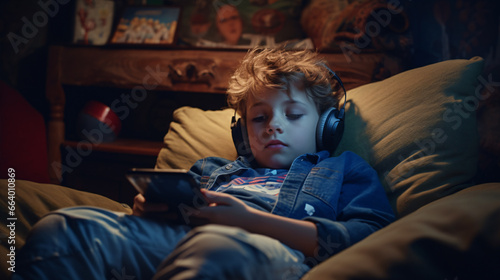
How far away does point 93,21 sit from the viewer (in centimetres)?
196

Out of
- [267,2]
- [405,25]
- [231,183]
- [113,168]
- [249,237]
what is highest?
[267,2]

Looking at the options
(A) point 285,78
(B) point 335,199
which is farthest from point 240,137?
(B) point 335,199

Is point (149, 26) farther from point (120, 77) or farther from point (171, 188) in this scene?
point (171, 188)

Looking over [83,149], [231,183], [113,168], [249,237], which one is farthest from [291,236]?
[83,149]

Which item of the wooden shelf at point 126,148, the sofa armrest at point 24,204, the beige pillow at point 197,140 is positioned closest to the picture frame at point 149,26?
the wooden shelf at point 126,148

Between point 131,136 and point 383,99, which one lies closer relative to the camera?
point 383,99

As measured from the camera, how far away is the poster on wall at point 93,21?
193cm

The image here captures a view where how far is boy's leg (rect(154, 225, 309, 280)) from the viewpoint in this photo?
0.42 metres

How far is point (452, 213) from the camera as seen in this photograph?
1.59 ft

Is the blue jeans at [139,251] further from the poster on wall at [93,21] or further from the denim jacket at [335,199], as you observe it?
the poster on wall at [93,21]

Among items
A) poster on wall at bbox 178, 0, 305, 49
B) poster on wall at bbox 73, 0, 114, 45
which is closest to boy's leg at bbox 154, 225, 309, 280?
poster on wall at bbox 178, 0, 305, 49

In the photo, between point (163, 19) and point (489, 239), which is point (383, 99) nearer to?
point (489, 239)

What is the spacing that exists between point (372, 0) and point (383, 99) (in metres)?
0.56

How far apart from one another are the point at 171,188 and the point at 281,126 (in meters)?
0.39
